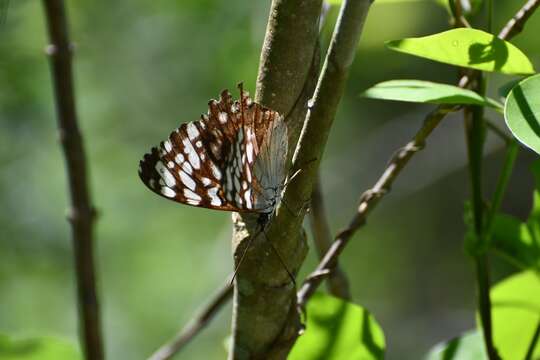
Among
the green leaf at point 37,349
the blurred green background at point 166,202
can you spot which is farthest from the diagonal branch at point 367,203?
the blurred green background at point 166,202

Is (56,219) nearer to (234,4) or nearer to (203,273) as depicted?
(203,273)

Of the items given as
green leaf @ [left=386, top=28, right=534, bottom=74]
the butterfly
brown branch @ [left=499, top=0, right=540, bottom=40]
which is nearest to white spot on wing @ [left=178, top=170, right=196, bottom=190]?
the butterfly

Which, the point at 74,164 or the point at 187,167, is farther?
the point at 74,164

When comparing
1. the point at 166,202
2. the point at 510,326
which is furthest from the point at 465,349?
the point at 166,202

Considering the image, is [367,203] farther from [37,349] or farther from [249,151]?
[37,349]

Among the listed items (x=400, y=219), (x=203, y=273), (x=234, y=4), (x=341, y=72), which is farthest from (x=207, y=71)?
(x=341, y=72)

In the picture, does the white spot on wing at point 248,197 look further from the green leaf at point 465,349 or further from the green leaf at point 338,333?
the green leaf at point 465,349

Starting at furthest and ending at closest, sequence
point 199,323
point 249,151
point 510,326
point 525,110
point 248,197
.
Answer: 1. point 199,323
2. point 510,326
3. point 249,151
4. point 248,197
5. point 525,110
